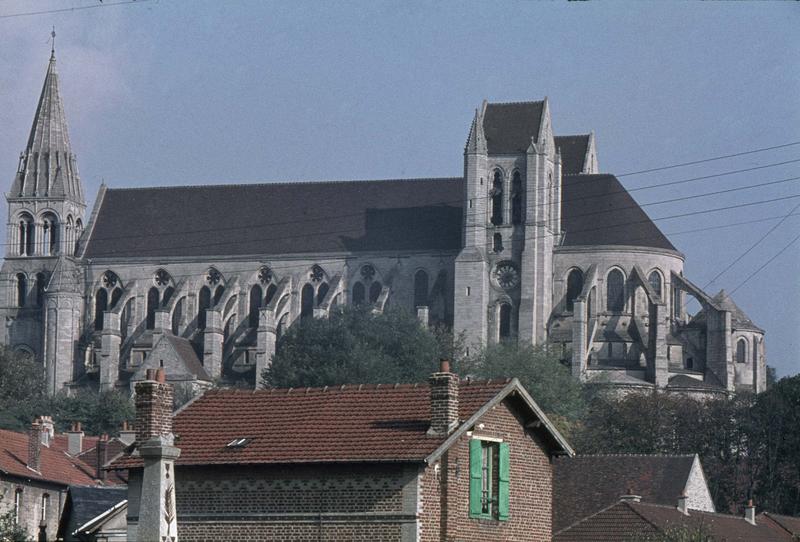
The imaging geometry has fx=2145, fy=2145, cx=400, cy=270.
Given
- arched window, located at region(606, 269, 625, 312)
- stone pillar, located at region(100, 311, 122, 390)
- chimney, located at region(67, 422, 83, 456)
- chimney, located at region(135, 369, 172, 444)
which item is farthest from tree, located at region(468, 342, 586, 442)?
chimney, located at region(135, 369, 172, 444)

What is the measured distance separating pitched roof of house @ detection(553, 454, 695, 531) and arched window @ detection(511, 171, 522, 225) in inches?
2432

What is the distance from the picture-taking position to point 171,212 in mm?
145500

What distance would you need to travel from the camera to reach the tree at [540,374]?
108312mm

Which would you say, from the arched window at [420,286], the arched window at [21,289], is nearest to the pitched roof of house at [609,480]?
the arched window at [420,286]

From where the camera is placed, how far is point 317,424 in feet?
134

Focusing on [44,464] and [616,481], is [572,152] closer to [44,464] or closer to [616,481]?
[616,481]

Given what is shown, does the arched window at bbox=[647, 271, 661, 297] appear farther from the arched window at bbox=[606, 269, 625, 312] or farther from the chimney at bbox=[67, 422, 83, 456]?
the chimney at bbox=[67, 422, 83, 456]

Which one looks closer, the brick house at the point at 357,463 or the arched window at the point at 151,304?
the brick house at the point at 357,463

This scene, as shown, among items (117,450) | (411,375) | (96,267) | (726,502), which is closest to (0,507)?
(117,450)

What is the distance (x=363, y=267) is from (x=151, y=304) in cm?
1525

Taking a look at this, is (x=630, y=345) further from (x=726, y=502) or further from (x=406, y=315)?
(x=726, y=502)

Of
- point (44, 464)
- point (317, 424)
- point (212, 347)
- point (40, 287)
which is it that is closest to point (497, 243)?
point (212, 347)

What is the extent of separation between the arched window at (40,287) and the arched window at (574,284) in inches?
1400

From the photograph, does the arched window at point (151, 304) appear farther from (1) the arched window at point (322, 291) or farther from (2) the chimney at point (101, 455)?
(2) the chimney at point (101, 455)
